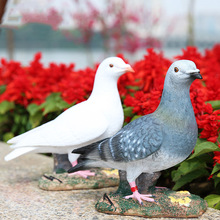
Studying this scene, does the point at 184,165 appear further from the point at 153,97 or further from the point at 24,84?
the point at 24,84

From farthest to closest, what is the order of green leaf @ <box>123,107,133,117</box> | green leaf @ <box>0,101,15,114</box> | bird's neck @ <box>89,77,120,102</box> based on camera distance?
1. green leaf @ <box>0,101,15,114</box>
2. green leaf @ <box>123,107,133,117</box>
3. bird's neck @ <box>89,77,120,102</box>

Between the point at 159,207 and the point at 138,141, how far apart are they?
514mm

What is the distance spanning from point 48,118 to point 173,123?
97.3 inches

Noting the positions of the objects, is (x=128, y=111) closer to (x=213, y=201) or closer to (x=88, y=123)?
(x=88, y=123)

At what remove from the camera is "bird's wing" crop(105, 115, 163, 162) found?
232 centimetres

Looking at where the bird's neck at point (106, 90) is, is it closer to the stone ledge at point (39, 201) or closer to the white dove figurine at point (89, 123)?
the white dove figurine at point (89, 123)

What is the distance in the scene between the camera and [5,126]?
5.14 metres

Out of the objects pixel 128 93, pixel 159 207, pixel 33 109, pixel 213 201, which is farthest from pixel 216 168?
pixel 33 109

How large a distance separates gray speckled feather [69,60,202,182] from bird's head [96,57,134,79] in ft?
1.79

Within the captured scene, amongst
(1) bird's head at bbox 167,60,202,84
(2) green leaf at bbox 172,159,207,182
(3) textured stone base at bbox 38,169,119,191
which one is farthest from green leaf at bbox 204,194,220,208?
(1) bird's head at bbox 167,60,202,84

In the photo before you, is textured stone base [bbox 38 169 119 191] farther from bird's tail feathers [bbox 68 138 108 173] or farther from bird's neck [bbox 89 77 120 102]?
bird's neck [bbox 89 77 120 102]

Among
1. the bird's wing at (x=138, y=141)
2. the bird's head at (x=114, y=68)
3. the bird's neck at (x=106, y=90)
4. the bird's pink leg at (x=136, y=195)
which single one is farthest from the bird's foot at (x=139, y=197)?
the bird's head at (x=114, y=68)

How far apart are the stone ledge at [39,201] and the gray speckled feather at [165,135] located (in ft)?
1.40

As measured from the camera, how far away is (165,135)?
232cm
